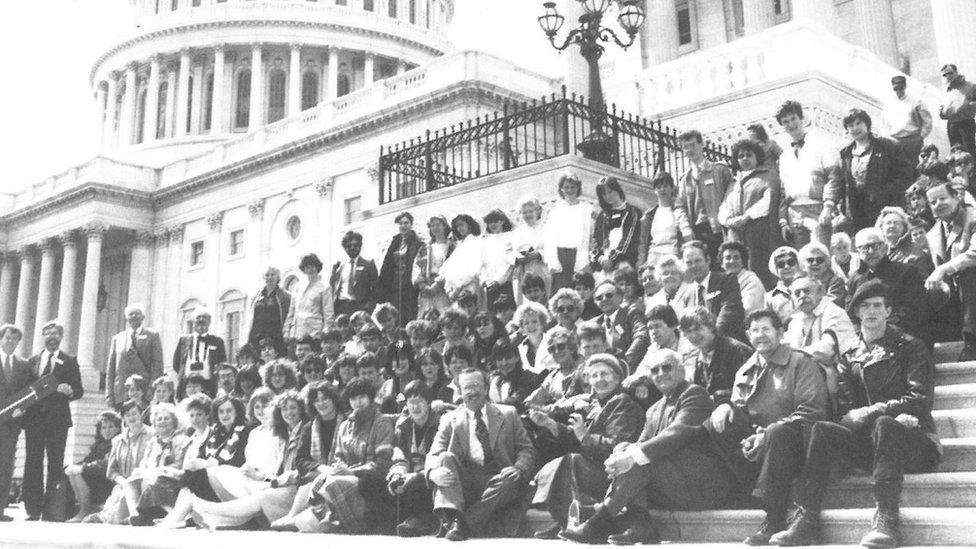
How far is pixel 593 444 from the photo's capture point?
7555 mm

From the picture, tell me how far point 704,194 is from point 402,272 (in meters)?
4.24

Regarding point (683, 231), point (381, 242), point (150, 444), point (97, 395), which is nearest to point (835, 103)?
point (381, 242)

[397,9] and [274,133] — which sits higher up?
[397,9]

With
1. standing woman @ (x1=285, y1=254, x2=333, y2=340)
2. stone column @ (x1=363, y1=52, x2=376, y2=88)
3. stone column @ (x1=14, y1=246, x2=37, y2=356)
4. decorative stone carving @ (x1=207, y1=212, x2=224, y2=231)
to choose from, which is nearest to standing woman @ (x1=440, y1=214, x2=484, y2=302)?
standing woman @ (x1=285, y1=254, x2=333, y2=340)

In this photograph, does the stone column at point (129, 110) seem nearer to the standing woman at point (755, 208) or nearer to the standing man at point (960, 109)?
the standing man at point (960, 109)

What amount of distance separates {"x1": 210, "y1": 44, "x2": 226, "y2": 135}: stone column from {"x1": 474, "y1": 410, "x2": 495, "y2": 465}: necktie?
196 feet

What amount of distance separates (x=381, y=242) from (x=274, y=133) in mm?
30159

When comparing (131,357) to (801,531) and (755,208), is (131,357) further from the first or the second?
(801,531)

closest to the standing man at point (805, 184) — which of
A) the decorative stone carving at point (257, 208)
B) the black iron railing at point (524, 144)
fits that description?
the black iron railing at point (524, 144)

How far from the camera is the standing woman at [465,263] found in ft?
41.7

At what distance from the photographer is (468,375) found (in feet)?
26.7

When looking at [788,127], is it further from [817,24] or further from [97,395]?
[97,395]

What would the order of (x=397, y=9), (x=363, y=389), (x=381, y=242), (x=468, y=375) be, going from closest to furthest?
(x=468, y=375), (x=363, y=389), (x=381, y=242), (x=397, y=9)

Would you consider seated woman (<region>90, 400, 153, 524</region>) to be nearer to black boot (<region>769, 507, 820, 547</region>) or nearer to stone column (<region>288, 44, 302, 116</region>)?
black boot (<region>769, 507, 820, 547</region>)
